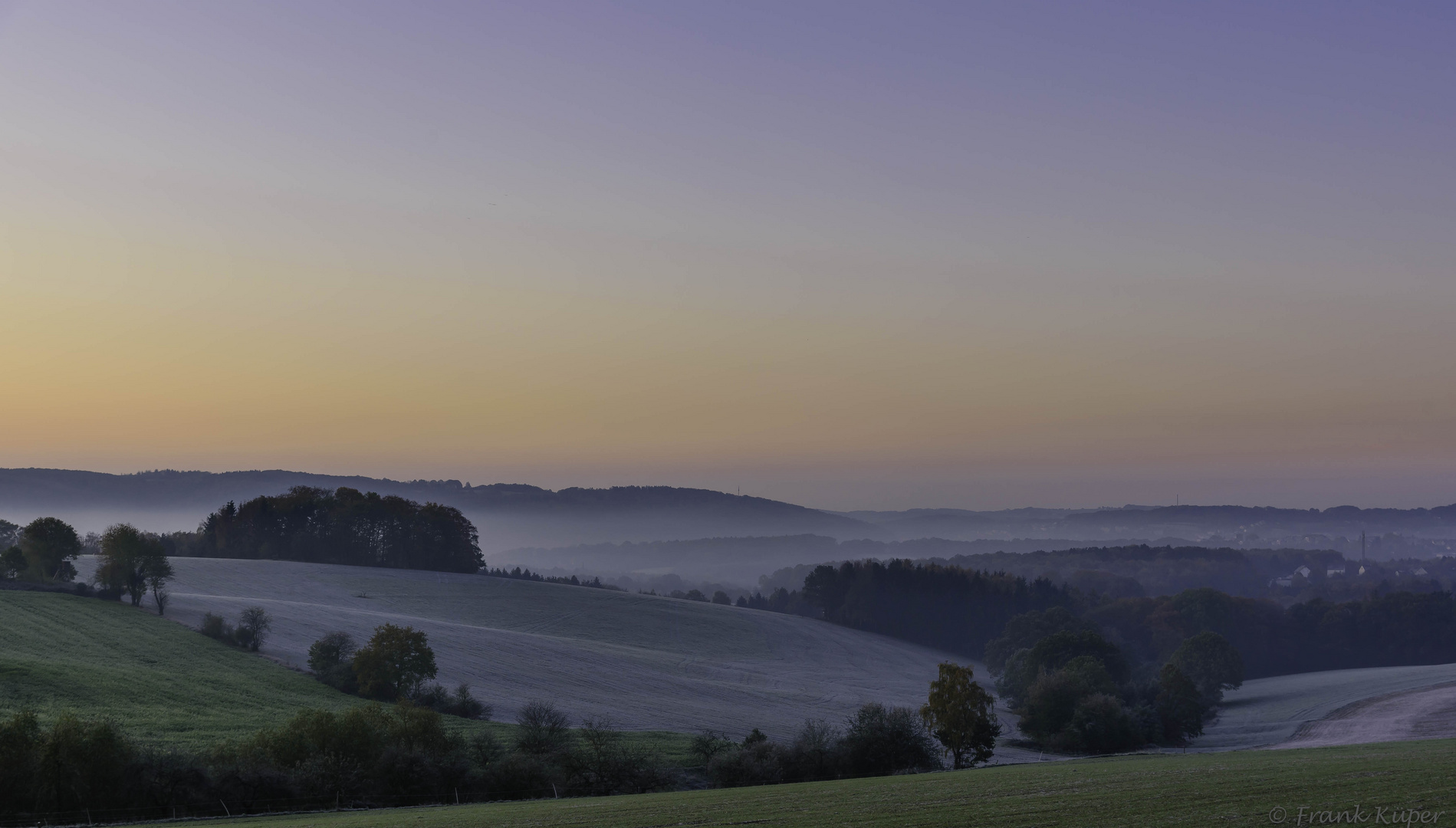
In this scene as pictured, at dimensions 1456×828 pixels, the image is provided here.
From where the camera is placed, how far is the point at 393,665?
65.7 metres

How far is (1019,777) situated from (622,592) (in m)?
114

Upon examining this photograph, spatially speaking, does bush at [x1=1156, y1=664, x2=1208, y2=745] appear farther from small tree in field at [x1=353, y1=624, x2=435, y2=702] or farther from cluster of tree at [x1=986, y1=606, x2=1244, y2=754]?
small tree in field at [x1=353, y1=624, x2=435, y2=702]

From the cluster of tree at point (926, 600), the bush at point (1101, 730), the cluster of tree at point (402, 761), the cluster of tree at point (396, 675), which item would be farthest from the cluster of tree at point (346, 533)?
the bush at point (1101, 730)

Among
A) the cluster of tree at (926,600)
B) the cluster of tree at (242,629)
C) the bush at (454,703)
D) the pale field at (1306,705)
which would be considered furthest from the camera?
the cluster of tree at (926,600)

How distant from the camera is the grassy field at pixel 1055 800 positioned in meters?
20.0

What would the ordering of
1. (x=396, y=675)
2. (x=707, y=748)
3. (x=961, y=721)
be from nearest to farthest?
(x=707, y=748) < (x=961, y=721) < (x=396, y=675)

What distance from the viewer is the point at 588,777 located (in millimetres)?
44688

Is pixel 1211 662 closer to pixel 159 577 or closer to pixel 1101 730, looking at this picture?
pixel 1101 730

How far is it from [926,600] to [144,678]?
375 feet

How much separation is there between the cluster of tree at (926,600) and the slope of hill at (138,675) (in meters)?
97.3

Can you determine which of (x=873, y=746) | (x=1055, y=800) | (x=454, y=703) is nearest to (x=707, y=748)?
(x=873, y=746)

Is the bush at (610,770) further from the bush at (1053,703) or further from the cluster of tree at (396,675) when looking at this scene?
the bush at (1053,703)

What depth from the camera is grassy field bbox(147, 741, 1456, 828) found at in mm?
19969

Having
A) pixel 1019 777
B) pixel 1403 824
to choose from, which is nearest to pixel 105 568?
pixel 1019 777
